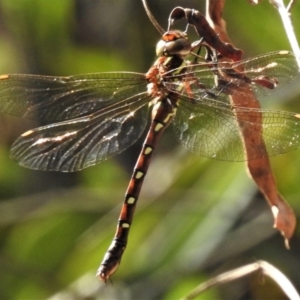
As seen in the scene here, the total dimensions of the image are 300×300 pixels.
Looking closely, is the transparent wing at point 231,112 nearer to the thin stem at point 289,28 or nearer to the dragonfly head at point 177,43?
the dragonfly head at point 177,43

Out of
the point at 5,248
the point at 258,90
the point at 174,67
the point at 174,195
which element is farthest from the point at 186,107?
the point at 5,248

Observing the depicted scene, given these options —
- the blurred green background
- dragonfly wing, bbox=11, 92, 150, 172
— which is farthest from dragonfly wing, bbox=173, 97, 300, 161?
the blurred green background

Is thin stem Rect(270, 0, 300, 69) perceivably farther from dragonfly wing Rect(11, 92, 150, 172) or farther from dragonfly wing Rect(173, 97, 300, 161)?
dragonfly wing Rect(11, 92, 150, 172)

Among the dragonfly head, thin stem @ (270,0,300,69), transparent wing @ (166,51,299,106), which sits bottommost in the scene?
transparent wing @ (166,51,299,106)

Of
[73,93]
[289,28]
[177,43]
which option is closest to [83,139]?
[73,93]

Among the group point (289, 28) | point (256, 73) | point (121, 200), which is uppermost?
point (289, 28)

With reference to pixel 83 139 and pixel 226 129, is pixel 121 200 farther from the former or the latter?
pixel 226 129
